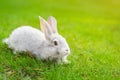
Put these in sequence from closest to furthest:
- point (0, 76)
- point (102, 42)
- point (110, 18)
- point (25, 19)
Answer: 1. point (0, 76)
2. point (102, 42)
3. point (25, 19)
4. point (110, 18)

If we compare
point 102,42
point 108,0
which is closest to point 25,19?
point 102,42

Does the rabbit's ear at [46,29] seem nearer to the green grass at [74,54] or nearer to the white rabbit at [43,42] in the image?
the white rabbit at [43,42]

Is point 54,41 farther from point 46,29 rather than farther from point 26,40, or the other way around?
point 26,40

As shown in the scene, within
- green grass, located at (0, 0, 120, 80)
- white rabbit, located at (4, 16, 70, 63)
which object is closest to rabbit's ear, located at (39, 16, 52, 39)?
white rabbit, located at (4, 16, 70, 63)

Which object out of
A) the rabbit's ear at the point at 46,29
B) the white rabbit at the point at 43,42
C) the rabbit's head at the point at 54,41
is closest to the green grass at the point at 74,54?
the white rabbit at the point at 43,42

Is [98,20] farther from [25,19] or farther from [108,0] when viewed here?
[108,0]

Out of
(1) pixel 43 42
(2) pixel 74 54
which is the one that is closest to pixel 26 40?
(1) pixel 43 42

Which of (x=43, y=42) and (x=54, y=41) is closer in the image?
(x=54, y=41)
